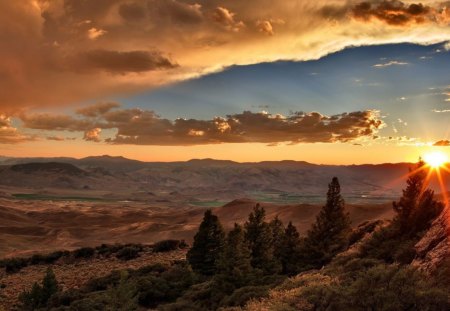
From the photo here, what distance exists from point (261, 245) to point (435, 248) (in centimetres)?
1928

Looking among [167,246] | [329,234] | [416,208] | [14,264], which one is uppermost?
[416,208]

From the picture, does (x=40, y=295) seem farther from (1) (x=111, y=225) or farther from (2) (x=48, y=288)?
(1) (x=111, y=225)

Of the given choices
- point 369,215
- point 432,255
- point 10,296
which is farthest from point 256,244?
point 369,215

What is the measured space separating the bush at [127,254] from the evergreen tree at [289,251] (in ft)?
78.3

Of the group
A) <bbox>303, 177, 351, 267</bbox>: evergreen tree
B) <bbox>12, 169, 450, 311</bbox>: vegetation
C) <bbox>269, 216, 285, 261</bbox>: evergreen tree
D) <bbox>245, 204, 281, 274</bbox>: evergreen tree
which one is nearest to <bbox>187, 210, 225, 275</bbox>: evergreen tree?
<bbox>12, 169, 450, 311</bbox>: vegetation

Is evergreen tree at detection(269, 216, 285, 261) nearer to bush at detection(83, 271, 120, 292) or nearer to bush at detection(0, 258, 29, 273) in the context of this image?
bush at detection(83, 271, 120, 292)

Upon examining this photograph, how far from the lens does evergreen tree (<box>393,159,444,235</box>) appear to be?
93.2ft

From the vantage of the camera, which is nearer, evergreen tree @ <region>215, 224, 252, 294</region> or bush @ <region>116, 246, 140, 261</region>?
evergreen tree @ <region>215, 224, 252, 294</region>

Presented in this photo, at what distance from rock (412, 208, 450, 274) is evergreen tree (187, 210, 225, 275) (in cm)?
2120

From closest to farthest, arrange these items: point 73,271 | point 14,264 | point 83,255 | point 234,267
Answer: point 234,267 < point 73,271 < point 14,264 < point 83,255

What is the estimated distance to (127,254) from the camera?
54.1 m

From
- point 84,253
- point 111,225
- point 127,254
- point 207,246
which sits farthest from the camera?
point 111,225

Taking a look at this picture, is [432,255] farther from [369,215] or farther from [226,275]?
[369,215]

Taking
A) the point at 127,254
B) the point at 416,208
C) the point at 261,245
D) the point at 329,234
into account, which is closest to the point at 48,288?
the point at 261,245
